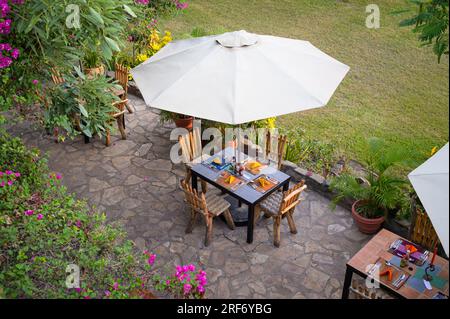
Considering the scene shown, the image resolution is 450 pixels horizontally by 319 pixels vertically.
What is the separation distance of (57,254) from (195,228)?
268 cm

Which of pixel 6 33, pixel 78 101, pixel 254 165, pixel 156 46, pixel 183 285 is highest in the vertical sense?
pixel 6 33

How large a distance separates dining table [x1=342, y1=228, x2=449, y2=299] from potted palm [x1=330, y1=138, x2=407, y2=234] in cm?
91

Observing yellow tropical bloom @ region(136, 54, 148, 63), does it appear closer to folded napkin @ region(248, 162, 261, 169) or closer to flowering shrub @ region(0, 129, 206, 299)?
folded napkin @ region(248, 162, 261, 169)

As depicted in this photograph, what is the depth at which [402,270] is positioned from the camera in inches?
213

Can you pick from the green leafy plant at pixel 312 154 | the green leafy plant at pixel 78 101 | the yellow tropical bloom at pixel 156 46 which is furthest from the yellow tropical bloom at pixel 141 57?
the green leafy plant at pixel 78 101

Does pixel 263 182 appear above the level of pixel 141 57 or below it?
below

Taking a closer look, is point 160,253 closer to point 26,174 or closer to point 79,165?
point 26,174

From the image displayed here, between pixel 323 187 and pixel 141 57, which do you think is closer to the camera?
pixel 323 187

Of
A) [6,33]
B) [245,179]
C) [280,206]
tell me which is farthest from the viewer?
[245,179]

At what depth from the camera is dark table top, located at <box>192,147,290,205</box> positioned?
6.60 metres

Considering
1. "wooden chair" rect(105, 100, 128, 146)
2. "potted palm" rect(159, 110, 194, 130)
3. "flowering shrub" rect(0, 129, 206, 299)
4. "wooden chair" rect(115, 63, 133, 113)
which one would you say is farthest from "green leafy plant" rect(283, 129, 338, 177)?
"flowering shrub" rect(0, 129, 206, 299)

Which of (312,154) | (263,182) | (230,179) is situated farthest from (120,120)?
(312,154)

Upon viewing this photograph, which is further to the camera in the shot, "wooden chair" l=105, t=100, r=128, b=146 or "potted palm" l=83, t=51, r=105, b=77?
"potted palm" l=83, t=51, r=105, b=77

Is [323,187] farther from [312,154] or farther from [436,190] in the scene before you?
[436,190]
